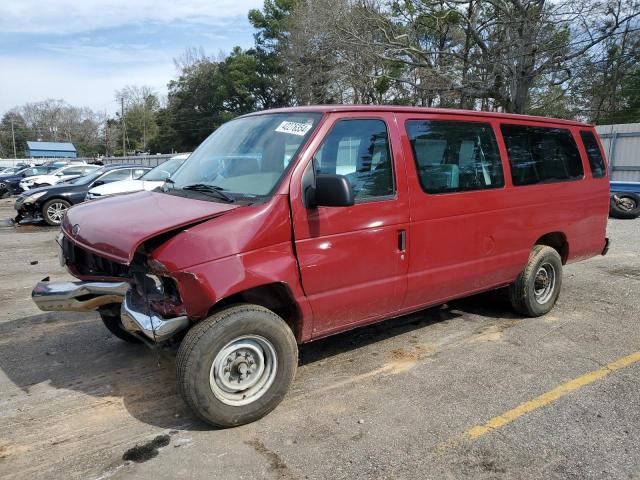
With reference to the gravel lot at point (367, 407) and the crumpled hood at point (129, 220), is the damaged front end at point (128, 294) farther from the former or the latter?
the gravel lot at point (367, 407)

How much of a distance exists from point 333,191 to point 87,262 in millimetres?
1917

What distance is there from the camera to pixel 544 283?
17.9 ft

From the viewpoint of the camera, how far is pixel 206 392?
313 centimetres

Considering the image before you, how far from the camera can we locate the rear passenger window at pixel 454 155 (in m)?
4.14

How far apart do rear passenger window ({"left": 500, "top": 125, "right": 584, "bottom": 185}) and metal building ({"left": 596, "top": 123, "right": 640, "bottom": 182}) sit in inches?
614

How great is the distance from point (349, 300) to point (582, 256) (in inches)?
135

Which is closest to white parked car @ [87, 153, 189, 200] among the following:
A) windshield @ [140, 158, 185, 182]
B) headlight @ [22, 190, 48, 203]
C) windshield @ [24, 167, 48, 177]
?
windshield @ [140, 158, 185, 182]

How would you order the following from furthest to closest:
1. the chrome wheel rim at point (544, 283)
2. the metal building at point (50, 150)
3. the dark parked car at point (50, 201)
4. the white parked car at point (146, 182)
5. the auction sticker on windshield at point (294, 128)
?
the metal building at point (50, 150)
the dark parked car at point (50, 201)
the white parked car at point (146, 182)
the chrome wheel rim at point (544, 283)
the auction sticker on windshield at point (294, 128)

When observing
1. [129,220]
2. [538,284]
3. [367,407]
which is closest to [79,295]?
[129,220]

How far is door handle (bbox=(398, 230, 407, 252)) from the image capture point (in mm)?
3939

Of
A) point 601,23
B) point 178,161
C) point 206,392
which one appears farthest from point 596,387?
point 601,23

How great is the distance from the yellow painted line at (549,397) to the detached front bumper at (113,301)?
196 centimetres

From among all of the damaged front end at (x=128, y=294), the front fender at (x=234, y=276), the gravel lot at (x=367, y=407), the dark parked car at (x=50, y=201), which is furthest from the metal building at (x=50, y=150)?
the front fender at (x=234, y=276)

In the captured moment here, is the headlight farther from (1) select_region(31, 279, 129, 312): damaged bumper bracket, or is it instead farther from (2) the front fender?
(2) the front fender
